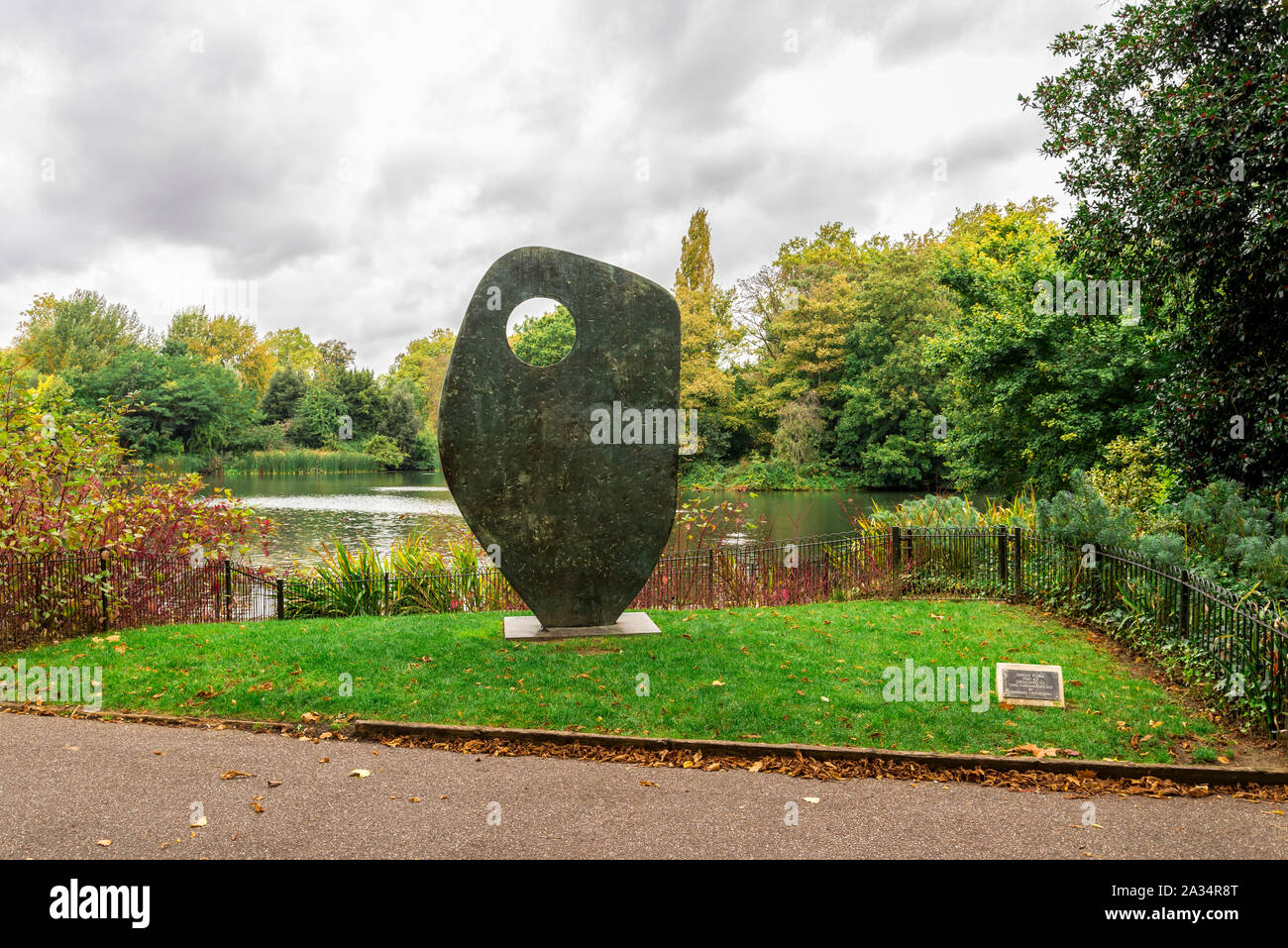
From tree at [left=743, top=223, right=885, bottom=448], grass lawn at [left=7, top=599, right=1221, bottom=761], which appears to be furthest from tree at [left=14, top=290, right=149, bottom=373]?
grass lawn at [left=7, top=599, right=1221, bottom=761]

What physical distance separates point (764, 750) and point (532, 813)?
1700 mm

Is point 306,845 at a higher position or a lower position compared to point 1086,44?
lower

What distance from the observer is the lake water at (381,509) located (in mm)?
20047

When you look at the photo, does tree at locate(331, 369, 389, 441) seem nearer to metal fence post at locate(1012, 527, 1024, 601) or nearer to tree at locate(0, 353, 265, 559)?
tree at locate(0, 353, 265, 559)

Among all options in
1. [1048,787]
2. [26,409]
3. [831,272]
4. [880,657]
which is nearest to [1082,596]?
[880,657]

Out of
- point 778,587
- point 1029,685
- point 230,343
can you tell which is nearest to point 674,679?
point 1029,685

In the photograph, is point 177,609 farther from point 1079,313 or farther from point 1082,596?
point 1079,313

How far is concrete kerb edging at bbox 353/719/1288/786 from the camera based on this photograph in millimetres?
4871

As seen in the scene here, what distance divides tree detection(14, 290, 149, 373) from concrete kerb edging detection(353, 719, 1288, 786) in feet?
160

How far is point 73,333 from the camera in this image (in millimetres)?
47562

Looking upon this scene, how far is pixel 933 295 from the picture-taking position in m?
36.9

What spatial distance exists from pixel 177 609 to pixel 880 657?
8.49m

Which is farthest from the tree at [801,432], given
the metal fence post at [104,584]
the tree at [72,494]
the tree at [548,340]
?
the metal fence post at [104,584]

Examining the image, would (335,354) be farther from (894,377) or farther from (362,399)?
(894,377)
